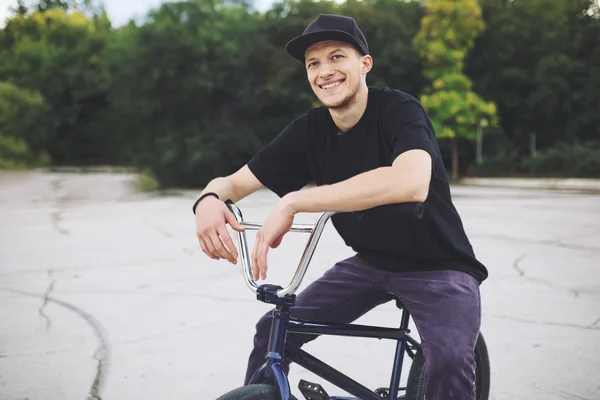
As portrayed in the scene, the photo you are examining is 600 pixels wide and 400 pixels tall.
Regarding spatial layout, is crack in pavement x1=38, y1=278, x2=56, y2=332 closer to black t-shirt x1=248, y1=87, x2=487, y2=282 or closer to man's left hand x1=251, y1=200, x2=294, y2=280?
black t-shirt x1=248, y1=87, x2=487, y2=282

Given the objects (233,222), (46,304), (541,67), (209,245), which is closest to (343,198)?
(233,222)

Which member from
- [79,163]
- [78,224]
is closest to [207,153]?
[78,224]

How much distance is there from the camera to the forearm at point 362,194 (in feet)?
5.79

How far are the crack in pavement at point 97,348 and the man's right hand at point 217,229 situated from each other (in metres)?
1.90

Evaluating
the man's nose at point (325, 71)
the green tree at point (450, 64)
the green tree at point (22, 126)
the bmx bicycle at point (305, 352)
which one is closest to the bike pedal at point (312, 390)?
the bmx bicycle at point (305, 352)

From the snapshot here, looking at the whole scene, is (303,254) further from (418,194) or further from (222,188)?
(222,188)

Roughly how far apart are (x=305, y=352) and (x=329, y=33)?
103 centimetres

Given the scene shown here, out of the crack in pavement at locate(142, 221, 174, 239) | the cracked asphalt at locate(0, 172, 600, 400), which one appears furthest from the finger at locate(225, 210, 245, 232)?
the crack in pavement at locate(142, 221, 174, 239)

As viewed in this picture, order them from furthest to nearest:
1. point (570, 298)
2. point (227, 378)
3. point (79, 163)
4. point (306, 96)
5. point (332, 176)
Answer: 1. point (79, 163)
2. point (306, 96)
3. point (570, 298)
4. point (227, 378)
5. point (332, 176)

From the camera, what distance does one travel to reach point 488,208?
502 inches

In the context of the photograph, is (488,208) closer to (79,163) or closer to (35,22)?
(79,163)

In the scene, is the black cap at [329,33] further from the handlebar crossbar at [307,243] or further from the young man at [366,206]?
the handlebar crossbar at [307,243]

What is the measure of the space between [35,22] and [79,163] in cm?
1560

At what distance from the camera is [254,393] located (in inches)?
69.6
